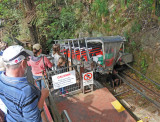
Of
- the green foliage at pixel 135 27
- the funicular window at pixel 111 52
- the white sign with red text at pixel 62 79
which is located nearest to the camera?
the white sign with red text at pixel 62 79

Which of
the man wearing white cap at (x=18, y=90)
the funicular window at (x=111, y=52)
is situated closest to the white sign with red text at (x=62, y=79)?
the man wearing white cap at (x=18, y=90)

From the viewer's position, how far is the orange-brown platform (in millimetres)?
3232

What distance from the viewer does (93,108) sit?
3.50 meters

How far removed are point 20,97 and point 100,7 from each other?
10.2m

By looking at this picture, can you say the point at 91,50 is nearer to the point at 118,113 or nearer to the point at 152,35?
the point at 152,35

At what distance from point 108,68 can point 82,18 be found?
8.56m

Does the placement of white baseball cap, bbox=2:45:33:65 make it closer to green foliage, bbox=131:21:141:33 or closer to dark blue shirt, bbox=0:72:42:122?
dark blue shirt, bbox=0:72:42:122

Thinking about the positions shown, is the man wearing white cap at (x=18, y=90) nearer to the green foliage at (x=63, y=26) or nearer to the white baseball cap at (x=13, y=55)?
the white baseball cap at (x=13, y=55)

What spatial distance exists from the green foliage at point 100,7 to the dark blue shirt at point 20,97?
9.47 meters

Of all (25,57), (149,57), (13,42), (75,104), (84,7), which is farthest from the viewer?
(84,7)

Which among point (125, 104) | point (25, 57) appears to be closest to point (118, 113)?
point (125, 104)

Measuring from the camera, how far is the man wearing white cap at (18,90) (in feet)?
4.97

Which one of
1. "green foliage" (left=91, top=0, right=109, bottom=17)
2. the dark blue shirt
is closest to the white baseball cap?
the dark blue shirt

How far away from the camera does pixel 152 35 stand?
596 centimetres
